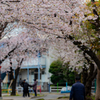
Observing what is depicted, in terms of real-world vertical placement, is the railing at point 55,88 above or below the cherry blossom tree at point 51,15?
below

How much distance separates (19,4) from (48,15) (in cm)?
199

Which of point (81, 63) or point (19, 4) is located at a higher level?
point (19, 4)

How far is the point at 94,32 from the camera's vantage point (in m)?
13.8

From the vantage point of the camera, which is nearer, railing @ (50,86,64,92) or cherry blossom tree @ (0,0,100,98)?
cherry blossom tree @ (0,0,100,98)

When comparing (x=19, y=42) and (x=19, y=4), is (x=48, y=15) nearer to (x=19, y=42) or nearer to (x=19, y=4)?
(x=19, y=4)

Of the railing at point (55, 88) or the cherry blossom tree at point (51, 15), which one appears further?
the railing at point (55, 88)

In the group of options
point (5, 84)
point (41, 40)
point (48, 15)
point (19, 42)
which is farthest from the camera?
point (5, 84)

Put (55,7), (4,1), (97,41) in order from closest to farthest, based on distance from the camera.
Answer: (4,1) → (55,7) → (97,41)

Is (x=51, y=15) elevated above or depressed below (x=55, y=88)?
above

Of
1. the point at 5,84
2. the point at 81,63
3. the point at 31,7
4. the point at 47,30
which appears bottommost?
the point at 5,84

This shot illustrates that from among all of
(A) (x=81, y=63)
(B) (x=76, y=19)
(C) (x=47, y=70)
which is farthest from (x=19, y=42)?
(C) (x=47, y=70)

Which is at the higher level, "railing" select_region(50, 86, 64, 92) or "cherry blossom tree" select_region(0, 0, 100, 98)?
"cherry blossom tree" select_region(0, 0, 100, 98)

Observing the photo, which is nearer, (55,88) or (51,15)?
(51,15)

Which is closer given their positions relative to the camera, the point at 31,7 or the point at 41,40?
the point at 31,7
